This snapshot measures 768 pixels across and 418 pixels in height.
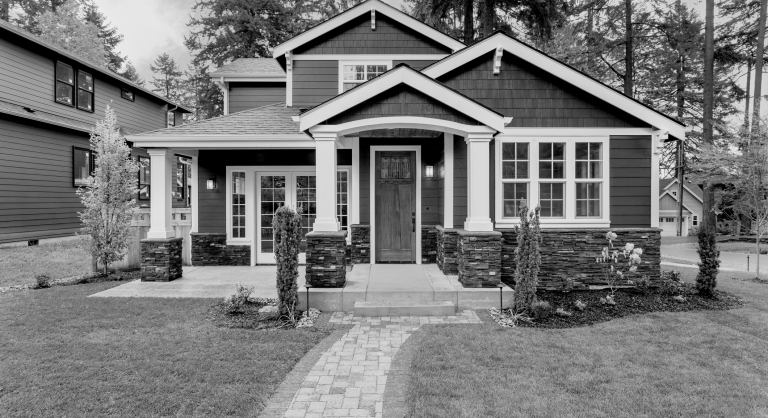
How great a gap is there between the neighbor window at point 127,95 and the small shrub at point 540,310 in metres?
18.3

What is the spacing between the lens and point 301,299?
5.82m

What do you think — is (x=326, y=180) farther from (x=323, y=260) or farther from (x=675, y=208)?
(x=675, y=208)

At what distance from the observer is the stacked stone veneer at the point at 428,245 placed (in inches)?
329

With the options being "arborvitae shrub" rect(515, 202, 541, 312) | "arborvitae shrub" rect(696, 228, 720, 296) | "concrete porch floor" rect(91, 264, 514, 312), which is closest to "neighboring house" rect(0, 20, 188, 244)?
"concrete porch floor" rect(91, 264, 514, 312)

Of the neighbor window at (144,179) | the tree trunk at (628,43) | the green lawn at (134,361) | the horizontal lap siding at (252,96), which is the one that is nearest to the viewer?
the green lawn at (134,361)

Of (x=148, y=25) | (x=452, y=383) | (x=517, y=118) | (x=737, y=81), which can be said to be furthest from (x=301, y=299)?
(x=148, y=25)

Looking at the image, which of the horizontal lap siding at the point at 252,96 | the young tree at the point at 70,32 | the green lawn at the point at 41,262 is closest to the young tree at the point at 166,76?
the young tree at the point at 70,32

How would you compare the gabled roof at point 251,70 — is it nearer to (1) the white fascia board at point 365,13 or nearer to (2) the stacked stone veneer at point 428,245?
(1) the white fascia board at point 365,13

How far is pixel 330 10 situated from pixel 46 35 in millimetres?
15387

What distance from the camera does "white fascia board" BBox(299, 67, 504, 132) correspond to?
613 centimetres

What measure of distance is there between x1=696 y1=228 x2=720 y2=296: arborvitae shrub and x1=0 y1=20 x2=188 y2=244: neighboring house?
57.1 ft

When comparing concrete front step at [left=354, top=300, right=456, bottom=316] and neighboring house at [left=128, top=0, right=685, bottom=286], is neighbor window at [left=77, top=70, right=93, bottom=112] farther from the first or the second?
concrete front step at [left=354, top=300, right=456, bottom=316]

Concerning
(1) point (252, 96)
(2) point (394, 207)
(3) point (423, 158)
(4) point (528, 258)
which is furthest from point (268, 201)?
(4) point (528, 258)

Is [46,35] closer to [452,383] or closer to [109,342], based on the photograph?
[109,342]
